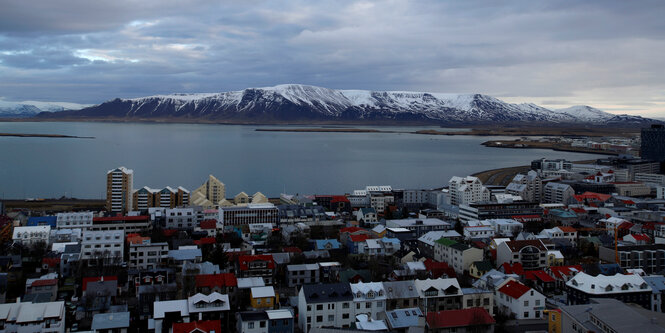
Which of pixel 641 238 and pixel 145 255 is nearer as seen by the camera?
pixel 145 255

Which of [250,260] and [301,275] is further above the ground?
[250,260]

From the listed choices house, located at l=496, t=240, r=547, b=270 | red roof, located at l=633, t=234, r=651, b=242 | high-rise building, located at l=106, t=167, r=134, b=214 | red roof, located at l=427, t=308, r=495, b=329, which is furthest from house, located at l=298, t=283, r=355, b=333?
high-rise building, located at l=106, t=167, r=134, b=214

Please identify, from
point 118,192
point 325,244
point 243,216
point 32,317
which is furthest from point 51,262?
point 118,192

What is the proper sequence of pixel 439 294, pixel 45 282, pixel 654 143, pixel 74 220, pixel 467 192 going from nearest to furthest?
pixel 439 294
pixel 45 282
pixel 74 220
pixel 467 192
pixel 654 143

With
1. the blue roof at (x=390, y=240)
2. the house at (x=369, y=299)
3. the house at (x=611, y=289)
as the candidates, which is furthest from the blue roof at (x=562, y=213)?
the house at (x=369, y=299)

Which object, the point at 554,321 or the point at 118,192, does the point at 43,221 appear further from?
the point at 554,321

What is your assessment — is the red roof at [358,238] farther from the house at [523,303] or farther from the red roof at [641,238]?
the red roof at [641,238]
